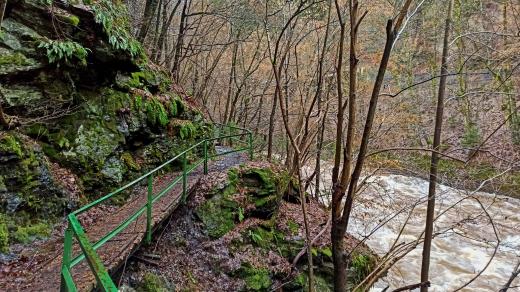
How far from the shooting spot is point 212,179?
26.8ft

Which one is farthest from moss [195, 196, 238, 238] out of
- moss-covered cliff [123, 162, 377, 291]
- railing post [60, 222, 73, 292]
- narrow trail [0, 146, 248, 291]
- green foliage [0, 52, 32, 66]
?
railing post [60, 222, 73, 292]

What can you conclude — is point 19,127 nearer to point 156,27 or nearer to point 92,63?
point 92,63

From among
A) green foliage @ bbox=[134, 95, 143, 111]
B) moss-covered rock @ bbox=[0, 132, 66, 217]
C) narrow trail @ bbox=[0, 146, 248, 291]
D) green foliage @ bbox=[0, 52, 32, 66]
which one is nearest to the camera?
narrow trail @ bbox=[0, 146, 248, 291]

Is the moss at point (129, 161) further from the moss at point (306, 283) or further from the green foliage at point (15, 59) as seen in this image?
the moss at point (306, 283)

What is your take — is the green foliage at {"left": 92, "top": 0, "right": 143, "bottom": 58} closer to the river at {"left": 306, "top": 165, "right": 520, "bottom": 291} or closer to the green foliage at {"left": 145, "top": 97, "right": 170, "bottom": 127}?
the green foliage at {"left": 145, "top": 97, "right": 170, "bottom": 127}

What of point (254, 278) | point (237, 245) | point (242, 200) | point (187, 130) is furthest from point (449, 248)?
point (187, 130)

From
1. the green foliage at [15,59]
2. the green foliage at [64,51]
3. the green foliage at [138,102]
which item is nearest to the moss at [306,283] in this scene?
the green foliage at [138,102]

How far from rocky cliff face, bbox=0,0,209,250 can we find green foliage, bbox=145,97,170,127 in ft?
0.07

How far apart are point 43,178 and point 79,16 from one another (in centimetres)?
300

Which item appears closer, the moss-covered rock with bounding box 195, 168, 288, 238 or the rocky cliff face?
the rocky cliff face

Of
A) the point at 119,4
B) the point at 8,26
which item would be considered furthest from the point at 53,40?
the point at 119,4

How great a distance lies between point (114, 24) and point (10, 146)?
130 inches

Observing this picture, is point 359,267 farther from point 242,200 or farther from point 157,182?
point 157,182

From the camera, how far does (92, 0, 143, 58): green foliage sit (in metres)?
6.80
